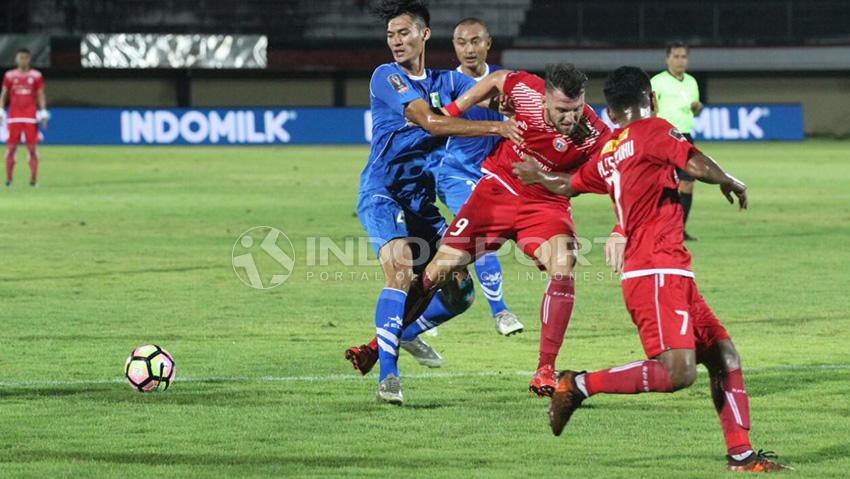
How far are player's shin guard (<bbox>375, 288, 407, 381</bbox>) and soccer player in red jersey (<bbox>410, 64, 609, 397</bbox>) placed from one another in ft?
0.70

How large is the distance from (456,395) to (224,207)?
42.5 feet

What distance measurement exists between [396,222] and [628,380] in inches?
94.4

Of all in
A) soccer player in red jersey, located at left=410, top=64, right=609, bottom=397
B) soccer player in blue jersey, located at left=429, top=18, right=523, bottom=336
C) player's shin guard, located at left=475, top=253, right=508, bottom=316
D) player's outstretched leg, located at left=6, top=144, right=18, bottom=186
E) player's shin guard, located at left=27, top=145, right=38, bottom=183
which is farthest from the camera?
player's outstretched leg, located at left=6, top=144, right=18, bottom=186

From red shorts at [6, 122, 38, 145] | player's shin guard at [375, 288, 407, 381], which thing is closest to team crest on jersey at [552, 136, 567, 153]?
player's shin guard at [375, 288, 407, 381]

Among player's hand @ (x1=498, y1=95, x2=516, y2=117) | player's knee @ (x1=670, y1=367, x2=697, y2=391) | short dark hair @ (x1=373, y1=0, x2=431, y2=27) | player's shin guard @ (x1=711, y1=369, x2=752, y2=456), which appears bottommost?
player's shin guard @ (x1=711, y1=369, x2=752, y2=456)

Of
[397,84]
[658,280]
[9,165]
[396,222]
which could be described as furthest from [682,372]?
[9,165]

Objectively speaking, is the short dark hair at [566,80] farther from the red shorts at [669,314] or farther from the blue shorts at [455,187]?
the blue shorts at [455,187]

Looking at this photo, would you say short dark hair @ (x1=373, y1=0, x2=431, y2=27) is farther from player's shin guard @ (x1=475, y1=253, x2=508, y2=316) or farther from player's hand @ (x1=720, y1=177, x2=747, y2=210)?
player's hand @ (x1=720, y1=177, x2=747, y2=210)

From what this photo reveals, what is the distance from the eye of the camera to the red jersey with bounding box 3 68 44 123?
83.8 ft

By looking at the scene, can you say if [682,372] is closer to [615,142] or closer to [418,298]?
[615,142]

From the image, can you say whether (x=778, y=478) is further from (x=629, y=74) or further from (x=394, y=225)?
(x=394, y=225)

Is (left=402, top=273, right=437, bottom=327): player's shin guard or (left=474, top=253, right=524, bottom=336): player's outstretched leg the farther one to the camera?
(left=474, top=253, right=524, bottom=336): player's outstretched leg

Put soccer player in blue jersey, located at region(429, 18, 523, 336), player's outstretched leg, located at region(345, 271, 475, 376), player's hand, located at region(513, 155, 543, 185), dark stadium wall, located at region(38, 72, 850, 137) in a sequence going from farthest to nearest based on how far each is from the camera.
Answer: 1. dark stadium wall, located at region(38, 72, 850, 137)
2. soccer player in blue jersey, located at region(429, 18, 523, 336)
3. player's outstretched leg, located at region(345, 271, 475, 376)
4. player's hand, located at region(513, 155, 543, 185)

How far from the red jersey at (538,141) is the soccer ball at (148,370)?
210 cm
